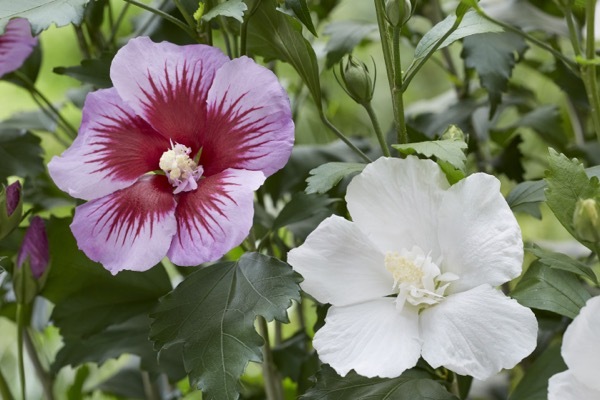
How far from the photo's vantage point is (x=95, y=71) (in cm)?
63

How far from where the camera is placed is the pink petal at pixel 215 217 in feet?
1.57

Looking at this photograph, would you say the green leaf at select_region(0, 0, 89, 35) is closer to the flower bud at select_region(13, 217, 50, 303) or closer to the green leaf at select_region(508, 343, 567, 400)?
the flower bud at select_region(13, 217, 50, 303)

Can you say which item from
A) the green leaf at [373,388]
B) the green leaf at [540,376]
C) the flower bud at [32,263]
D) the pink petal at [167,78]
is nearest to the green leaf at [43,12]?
the pink petal at [167,78]

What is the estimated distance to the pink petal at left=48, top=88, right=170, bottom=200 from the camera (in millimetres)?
525

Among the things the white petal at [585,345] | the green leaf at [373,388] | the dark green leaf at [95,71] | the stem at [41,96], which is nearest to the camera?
the white petal at [585,345]

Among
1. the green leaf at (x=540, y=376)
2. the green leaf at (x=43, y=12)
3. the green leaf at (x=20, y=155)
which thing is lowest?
the green leaf at (x=540, y=376)

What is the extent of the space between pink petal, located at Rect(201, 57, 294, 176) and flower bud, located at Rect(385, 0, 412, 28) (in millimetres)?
73

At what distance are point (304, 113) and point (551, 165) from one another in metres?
0.69

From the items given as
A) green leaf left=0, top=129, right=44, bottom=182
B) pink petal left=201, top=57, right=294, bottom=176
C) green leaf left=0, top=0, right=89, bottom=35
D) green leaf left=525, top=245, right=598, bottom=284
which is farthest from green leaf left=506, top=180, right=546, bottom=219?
green leaf left=0, top=129, right=44, bottom=182

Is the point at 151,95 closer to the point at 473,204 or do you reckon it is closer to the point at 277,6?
the point at 277,6

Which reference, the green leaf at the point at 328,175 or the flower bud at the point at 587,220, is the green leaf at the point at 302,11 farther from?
the flower bud at the point at 587,220

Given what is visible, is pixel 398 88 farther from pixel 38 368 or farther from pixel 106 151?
pixel 38 368

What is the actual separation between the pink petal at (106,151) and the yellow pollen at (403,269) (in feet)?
0.53

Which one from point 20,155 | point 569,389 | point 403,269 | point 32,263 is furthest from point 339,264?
point 20,155
